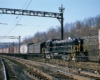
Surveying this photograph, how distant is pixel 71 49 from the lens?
25.7 meters

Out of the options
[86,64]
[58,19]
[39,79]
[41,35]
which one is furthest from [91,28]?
[39,79]

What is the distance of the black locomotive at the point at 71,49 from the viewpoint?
24.3 m

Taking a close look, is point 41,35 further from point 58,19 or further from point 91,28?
point 58,19

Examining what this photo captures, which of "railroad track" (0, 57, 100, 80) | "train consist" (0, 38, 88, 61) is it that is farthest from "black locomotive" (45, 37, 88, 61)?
"railroad track" (0, 57, 100, 80)

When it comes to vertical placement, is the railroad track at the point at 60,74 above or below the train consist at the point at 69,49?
below

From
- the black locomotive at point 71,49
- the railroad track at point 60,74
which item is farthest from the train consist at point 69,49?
the railroad track at point 60,74

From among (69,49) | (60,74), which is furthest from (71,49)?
(60,74)

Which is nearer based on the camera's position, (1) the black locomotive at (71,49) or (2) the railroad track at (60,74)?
(2) the railroad track at (60,74)

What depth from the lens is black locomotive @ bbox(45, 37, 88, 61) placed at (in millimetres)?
24312

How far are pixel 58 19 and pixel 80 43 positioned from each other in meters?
10.1

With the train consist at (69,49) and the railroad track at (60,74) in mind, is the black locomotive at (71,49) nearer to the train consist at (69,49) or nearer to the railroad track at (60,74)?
the train consist at (69,49)

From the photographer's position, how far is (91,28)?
4043 inches

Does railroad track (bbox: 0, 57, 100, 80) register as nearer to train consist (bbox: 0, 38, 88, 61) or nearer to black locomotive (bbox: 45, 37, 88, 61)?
train consist (bbox: 0, 38, 88, 61)

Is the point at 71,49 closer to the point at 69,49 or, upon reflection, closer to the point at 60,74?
the point at 69,49
